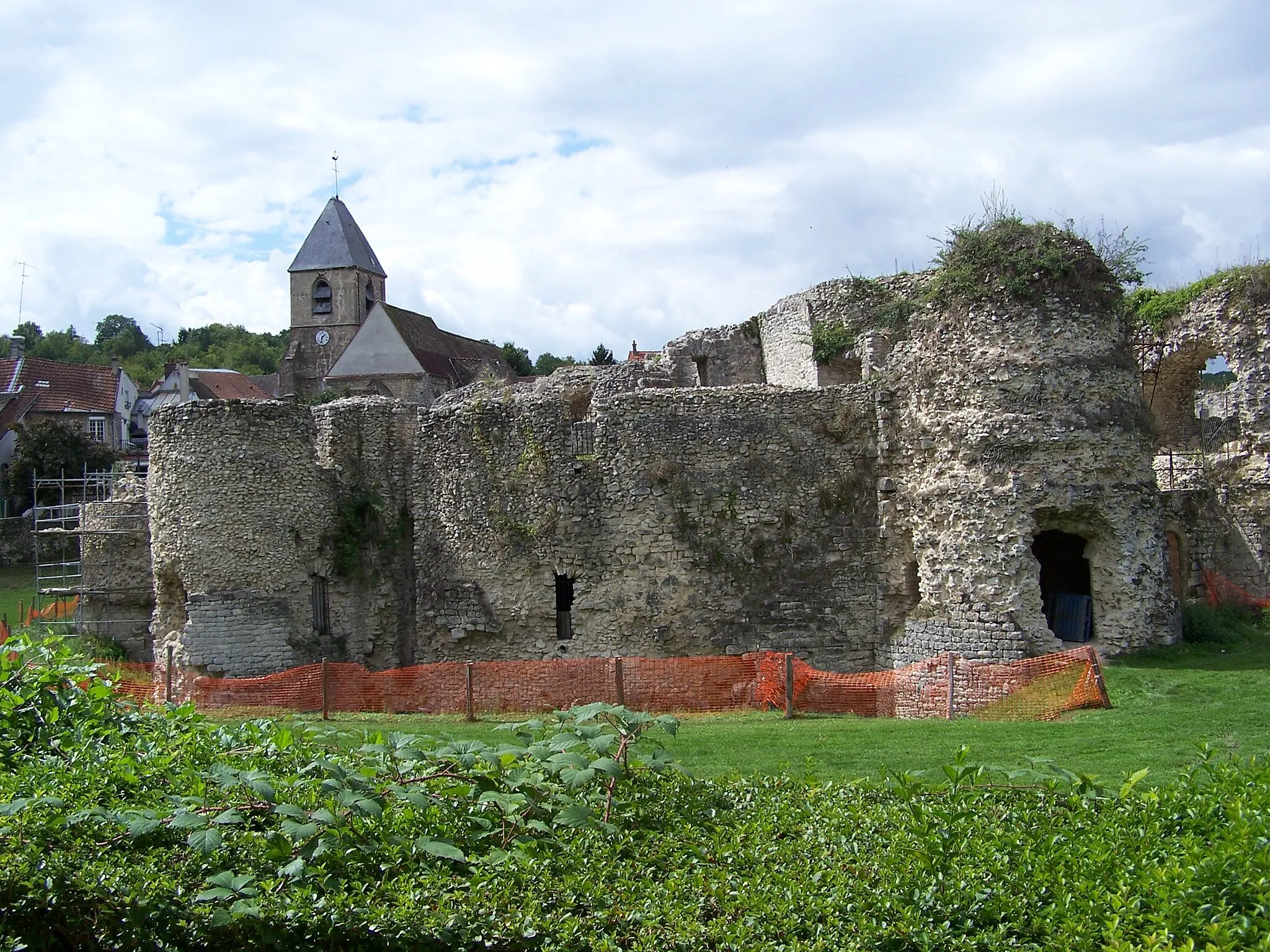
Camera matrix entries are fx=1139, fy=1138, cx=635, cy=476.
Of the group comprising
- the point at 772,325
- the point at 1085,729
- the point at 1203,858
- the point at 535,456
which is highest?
the point at 772,325

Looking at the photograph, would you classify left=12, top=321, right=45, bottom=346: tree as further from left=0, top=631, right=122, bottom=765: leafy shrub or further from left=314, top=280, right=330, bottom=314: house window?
left=0, top=631, right=122, bottom=765: leafy shrub

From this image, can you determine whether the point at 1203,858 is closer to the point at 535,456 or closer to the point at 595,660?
the point at 595,660

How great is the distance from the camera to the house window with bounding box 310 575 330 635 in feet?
65.0

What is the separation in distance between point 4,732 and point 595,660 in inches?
392

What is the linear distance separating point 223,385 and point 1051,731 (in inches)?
2922

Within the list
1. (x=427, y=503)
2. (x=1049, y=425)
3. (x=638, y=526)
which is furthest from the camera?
(x=427, y=503)

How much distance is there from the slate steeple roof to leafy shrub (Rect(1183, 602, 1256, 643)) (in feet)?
215

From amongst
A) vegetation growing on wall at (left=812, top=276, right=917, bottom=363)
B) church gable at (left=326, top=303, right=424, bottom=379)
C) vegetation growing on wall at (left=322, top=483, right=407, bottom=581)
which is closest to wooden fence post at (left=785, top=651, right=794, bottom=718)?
vegetation growing on wall at (left=812, top=276, right=917, bottom=363)

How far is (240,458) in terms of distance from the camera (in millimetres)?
19031

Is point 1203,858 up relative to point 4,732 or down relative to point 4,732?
down

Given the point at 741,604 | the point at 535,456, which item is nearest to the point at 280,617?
the point at 535,456

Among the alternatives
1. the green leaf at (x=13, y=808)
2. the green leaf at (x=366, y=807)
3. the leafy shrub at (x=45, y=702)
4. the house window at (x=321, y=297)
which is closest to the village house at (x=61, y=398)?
the house window at (x=321, y=297)

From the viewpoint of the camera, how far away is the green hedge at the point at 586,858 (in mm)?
5086

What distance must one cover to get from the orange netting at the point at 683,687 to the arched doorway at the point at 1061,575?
9.02 ft
